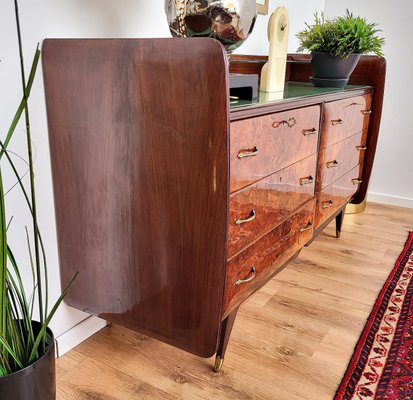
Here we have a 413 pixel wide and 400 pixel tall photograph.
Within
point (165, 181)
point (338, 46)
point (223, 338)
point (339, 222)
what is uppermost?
point (338, 46)

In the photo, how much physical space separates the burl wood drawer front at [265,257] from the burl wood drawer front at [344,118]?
0.94 feet

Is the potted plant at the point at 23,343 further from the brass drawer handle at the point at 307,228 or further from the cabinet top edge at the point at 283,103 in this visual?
the brass drawer handle at the point at 307,228

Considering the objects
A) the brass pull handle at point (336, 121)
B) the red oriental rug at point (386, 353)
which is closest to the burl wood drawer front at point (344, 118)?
the brass pull handle at point (336, 121)

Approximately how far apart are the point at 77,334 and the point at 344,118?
132cm

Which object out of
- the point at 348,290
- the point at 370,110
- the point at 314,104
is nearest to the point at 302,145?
the point at 314,104

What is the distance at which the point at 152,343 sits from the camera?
145 centimetres

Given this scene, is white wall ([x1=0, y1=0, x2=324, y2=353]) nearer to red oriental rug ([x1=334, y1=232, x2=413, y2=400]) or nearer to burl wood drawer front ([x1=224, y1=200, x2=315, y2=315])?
burl wood drawer front ([x1=224, y1=200, x2=315, y2=315])

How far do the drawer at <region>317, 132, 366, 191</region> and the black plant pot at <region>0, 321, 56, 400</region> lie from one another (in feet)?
3.80

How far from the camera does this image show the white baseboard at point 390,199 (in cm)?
294

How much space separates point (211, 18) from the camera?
1.24 meters

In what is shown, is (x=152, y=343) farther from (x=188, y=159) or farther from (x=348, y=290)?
(x=348, y=290)

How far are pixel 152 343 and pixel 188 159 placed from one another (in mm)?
719

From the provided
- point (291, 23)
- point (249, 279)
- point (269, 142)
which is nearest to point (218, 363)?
point (249, 279)

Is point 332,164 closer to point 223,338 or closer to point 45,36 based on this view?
point 223,338
